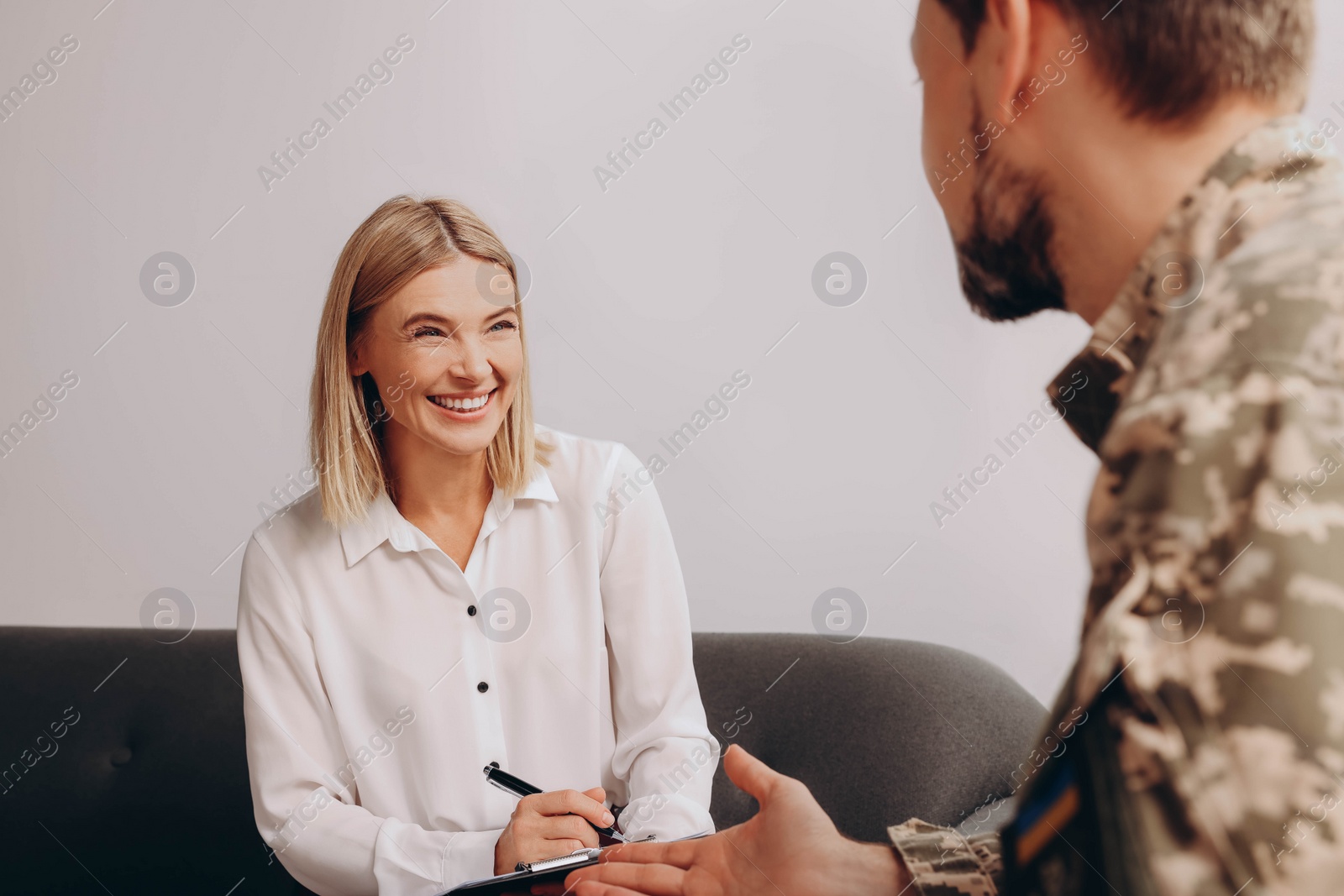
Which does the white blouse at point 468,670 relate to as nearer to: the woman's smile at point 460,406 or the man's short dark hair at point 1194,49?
the woman's smile at point 460,406

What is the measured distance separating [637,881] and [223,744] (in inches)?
49.3

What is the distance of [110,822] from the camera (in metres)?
2.10

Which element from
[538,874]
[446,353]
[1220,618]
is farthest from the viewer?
[446,353]

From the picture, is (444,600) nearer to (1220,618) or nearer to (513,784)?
(513,784)

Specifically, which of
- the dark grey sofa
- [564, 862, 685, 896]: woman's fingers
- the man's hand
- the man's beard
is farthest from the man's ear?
the dark grey sofa

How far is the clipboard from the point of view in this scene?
1.36 m

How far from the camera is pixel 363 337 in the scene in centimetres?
175

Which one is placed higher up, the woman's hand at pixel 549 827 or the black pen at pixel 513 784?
the black pen at pixel 513 784

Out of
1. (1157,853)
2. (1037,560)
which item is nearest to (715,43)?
(1037,560)

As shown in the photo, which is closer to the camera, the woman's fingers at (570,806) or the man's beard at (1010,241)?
the man's beard at (1010,241)

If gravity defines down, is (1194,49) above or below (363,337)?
below

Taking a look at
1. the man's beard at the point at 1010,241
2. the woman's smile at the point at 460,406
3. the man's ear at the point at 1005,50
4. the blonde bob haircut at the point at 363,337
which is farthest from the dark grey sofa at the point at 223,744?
the man's ear at the point at 1005,50

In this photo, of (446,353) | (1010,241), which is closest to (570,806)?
(446,353)

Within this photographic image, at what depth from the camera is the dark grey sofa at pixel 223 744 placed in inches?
81.1
